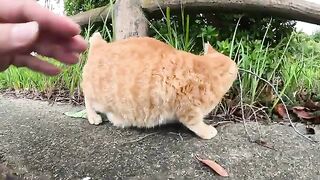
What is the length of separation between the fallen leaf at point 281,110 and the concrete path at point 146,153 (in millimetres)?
151

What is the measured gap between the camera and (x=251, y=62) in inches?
103

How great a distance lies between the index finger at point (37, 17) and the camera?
829 millimetres

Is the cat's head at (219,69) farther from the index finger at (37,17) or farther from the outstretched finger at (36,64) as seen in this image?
the index finger at (37,17)

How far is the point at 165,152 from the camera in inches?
73.4

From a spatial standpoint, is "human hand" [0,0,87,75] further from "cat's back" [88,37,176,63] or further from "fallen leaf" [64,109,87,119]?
"fallen leaf" [64,109,87,119]

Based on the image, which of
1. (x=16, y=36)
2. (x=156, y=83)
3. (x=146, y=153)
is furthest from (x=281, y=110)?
(x=16, y=36)

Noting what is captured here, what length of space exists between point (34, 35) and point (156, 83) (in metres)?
1.31


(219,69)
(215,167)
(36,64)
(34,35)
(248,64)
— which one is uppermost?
(34,35)

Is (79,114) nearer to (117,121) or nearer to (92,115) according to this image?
(92,115)

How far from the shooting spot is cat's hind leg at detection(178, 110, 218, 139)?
6.59ft

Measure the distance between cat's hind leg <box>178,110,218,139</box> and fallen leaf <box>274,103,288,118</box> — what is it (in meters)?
0.49

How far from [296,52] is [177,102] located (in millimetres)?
1490

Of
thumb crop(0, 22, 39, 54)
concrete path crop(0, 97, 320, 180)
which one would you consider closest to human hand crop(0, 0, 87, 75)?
thumb crop(0, 22, 39, 54)

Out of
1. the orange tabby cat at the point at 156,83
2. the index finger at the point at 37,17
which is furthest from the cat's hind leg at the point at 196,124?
the index finger at the point at 37,17
